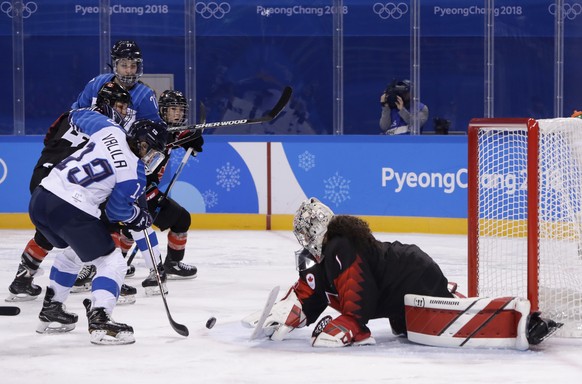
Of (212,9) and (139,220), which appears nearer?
(139,220)

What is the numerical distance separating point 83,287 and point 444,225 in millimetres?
3342

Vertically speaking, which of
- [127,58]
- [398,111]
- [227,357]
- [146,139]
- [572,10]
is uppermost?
[572,10]

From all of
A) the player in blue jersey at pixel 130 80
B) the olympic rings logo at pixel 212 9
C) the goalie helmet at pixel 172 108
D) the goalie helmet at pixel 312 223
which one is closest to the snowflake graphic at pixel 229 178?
the olympic rings logo at pixel 212 9

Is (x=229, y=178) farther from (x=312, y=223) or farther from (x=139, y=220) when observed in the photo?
(x=312, y=223)

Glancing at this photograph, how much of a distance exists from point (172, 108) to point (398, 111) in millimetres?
3225

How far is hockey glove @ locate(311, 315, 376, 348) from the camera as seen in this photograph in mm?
3955

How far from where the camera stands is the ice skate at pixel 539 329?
390 centimetres

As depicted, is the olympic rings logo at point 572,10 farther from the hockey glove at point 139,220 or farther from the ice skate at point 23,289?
the hockey glove at point 139,220

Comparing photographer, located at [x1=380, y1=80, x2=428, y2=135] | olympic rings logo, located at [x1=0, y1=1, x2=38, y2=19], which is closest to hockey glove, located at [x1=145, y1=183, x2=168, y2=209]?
photographer, located at [x1=380, y1=80, x2=428, y2=135]

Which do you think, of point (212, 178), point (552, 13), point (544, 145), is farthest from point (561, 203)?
point (552, 13)

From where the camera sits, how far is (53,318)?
4340 mm

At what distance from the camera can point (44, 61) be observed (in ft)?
31.0

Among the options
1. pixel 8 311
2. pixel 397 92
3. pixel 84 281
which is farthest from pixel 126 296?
pixel 397 92

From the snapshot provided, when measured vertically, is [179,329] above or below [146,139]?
below
